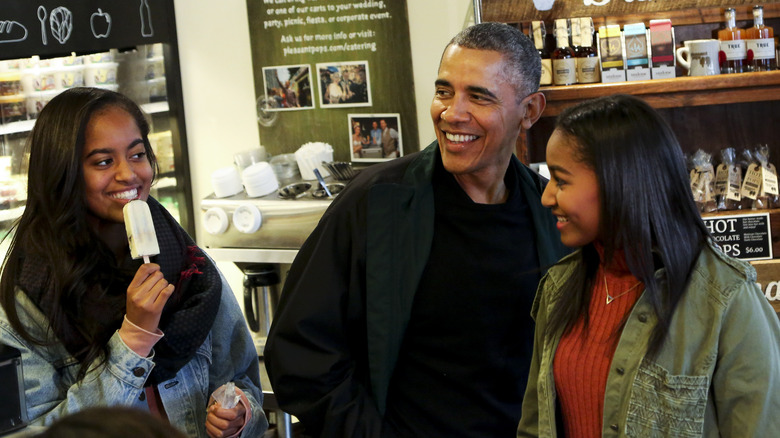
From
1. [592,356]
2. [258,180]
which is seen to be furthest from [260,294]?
[592,356]

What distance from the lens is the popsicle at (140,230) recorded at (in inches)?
73.6

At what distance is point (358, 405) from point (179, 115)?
3117mm

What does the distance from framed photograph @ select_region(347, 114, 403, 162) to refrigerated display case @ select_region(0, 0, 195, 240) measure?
3.28 ft

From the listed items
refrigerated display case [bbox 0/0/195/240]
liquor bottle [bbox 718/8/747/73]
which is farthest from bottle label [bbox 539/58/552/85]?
refrigerated display case [bbox 0/0/195/240]

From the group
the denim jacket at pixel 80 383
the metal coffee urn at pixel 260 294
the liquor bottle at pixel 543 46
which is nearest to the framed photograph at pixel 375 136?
the metal coffee urn at pixel 260 294

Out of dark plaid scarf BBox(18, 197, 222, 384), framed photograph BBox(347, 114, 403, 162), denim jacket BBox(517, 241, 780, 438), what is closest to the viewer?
denim jacket BBox(517, 241, 780, 438)

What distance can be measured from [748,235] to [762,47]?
71 cm

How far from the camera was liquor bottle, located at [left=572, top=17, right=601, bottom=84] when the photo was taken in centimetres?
308

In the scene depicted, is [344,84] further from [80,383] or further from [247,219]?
[80,383]

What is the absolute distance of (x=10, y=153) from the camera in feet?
12.9

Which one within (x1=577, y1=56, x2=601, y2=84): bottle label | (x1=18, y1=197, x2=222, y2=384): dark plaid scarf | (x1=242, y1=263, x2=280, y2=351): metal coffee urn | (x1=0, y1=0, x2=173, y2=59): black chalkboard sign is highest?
(x1=0, y1=0, x2=173, y2=59): black chalkboard sign

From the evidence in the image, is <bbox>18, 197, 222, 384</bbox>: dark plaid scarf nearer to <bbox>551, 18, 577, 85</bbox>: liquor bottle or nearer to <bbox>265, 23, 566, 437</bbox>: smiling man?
<bbox>265, 23, 566, 437</bbox>: smiling man

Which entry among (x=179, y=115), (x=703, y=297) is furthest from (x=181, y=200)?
(x=703, y=297)

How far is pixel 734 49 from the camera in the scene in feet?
10.1
